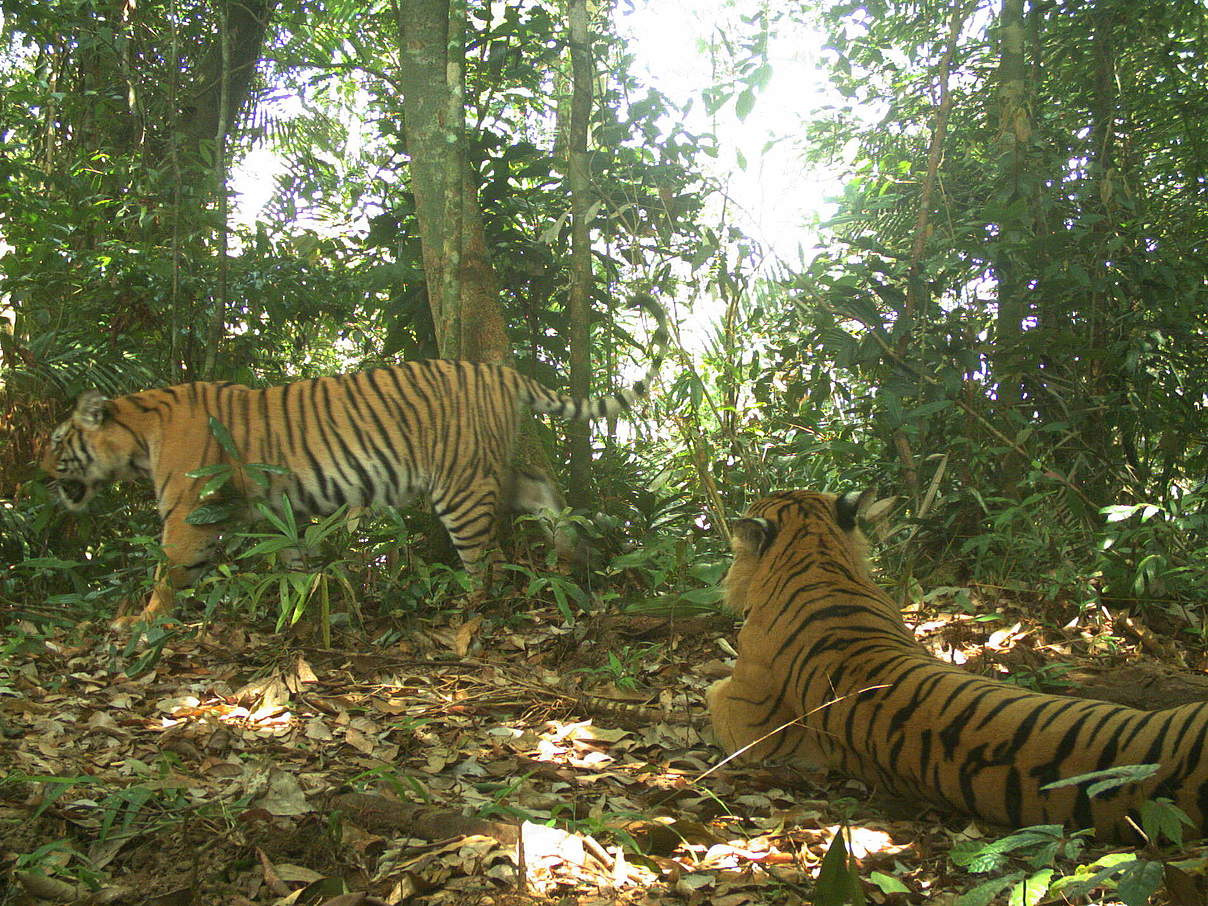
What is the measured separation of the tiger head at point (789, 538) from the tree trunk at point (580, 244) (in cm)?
222

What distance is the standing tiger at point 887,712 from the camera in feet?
7.50

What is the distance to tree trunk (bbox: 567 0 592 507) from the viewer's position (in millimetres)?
5594

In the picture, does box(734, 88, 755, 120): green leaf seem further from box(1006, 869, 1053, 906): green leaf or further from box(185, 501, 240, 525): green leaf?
box(1006, 869, 1053, 906): green leaf

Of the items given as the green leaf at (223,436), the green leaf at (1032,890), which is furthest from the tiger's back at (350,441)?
the green leaf at (1032,890)

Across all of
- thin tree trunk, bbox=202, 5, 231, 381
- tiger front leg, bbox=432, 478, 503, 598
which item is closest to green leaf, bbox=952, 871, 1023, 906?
tiger front leg, bbox=432, 478, 503, 598

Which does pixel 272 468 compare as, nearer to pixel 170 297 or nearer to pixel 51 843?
pixel 170 297

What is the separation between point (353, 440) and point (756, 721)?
134 inches

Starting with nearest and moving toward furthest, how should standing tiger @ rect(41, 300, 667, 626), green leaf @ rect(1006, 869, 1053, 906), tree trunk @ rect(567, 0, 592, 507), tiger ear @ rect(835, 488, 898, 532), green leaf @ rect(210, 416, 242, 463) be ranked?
1. green leaf @ rect(1006, 869, 1053, 906)
2. tiger ear @ rect(835, 488, 898, 532)
3. green leaf @ rect(210, 416, 242, 463)
4. standing tiger @ rect(41, 300, 667, 626)
5. tree trunk @ rect(567, 0, 592, 507)

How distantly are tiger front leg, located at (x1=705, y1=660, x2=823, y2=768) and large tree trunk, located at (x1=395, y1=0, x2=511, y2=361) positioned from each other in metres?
3.20

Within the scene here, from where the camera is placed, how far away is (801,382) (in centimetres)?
572

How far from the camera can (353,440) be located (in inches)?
227

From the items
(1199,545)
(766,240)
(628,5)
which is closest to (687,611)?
(766,240)

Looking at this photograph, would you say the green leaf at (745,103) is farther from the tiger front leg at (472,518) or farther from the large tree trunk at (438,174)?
the tiger front leg at (472,518)

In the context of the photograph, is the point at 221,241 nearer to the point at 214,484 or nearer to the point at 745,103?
the point at 214,484
